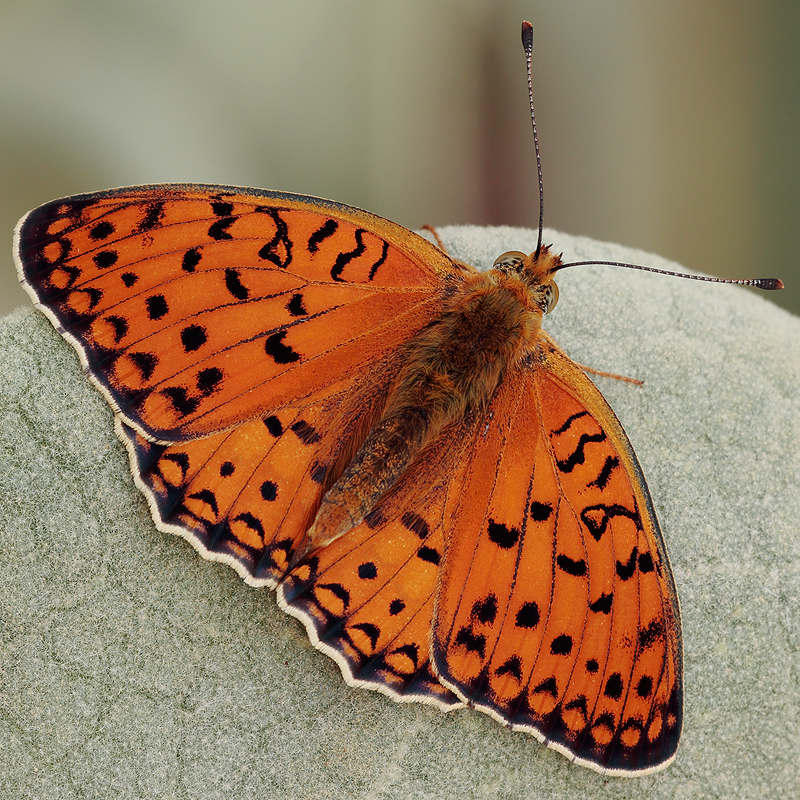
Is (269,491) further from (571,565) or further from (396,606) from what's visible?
(571,565)

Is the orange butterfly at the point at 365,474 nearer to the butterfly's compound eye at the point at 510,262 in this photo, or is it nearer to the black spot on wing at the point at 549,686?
the black spot on wing at the point at 549,686

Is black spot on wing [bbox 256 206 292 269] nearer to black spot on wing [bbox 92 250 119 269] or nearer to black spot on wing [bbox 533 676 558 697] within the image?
black spot on wing [bbox 92 250 119 269]

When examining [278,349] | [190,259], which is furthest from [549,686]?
[190,259]

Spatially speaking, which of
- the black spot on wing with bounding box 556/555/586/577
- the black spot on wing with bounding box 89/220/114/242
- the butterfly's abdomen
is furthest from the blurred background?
the black spot on wing with bounding box 556/555/586/577

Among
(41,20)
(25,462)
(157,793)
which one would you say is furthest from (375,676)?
(41,20)

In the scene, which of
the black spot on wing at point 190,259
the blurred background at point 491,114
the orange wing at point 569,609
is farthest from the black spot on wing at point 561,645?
the blurred background at point 491,114

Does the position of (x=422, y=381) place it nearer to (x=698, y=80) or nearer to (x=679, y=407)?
(x=679, y=407)
